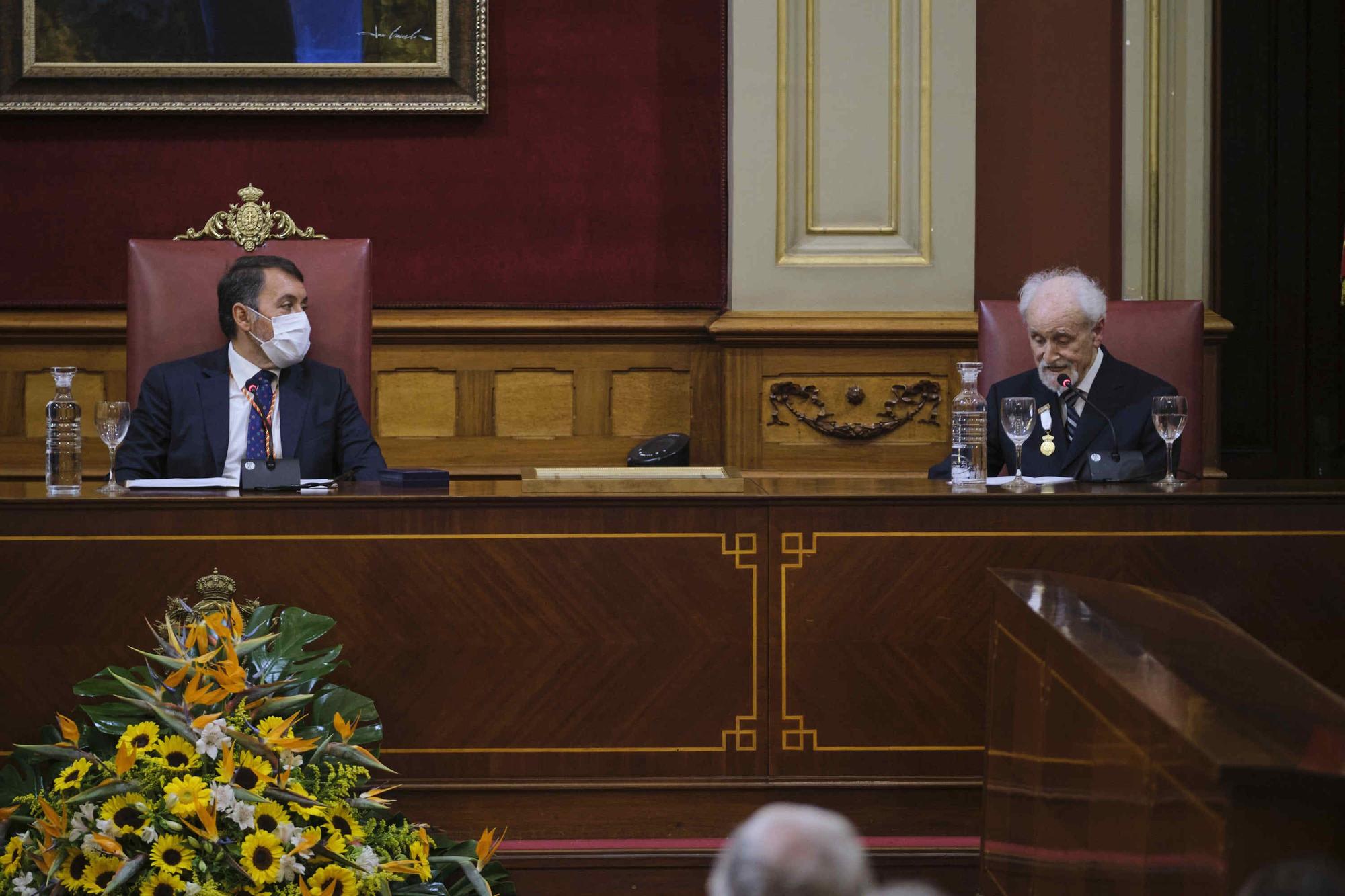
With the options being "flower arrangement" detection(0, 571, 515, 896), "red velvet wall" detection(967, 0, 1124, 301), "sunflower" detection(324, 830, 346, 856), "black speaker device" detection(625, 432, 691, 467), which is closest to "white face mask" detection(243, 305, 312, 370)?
"black speaker device" detection(625, 432, 691, 467)

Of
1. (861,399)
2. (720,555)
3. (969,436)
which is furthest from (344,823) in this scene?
(861,399)

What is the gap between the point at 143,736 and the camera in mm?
1709

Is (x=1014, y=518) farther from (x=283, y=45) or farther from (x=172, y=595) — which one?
(x=283, y=45)

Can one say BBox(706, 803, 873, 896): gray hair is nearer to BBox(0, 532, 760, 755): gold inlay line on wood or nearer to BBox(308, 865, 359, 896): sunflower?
BBox(308, 865, 359, 896): sunflower

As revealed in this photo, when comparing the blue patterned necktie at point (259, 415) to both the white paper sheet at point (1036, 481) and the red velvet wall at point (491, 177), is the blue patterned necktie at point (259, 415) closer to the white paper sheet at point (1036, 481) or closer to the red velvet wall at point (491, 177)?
the red velvet wall at point (491, 177)

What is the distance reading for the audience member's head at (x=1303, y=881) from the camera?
75cm

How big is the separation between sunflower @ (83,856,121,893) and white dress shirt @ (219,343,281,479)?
184 centimetres

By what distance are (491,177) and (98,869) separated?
3.34 metres

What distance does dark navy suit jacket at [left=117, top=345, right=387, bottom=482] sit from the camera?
337 cm

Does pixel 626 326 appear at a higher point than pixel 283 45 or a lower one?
lower

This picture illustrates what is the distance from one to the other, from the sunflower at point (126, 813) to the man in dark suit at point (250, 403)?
1715 mm

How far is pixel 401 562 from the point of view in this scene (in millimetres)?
2561

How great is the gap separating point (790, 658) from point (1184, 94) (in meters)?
2.80

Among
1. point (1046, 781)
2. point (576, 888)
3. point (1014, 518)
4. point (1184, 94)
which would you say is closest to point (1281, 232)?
point (1184, 94)
